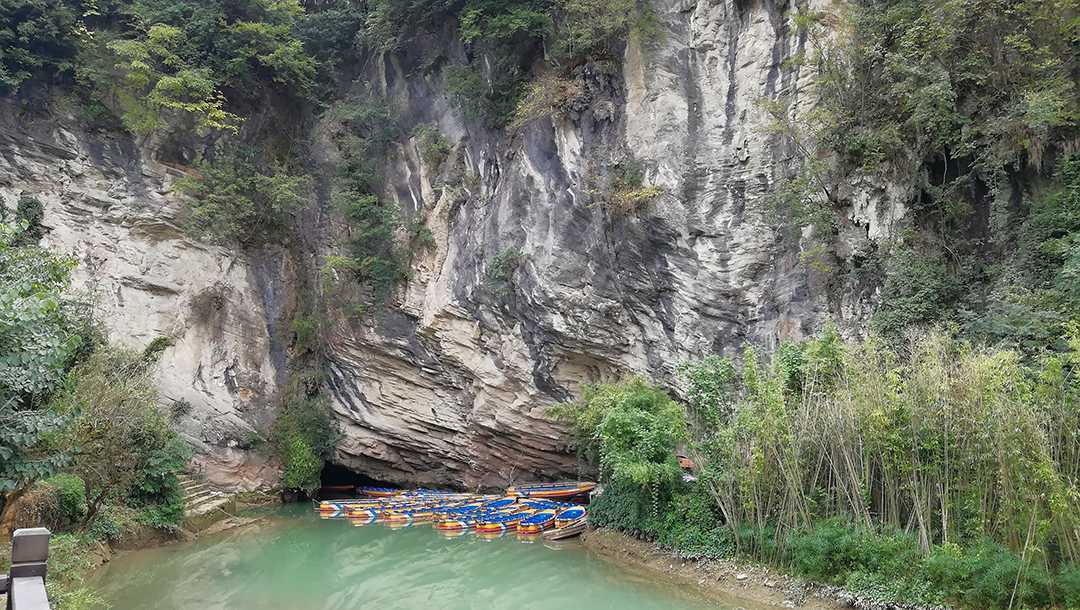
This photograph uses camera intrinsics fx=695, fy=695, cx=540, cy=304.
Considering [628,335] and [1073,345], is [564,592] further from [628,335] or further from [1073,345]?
[1073,345]

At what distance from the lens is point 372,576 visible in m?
9.52

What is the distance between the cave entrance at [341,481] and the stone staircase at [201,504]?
116 inches

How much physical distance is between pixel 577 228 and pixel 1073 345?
7.85 metres

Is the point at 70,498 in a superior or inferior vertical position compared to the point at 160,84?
inferior

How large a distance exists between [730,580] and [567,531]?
11.1ft

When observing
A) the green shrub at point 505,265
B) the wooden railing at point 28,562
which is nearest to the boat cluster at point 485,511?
the green shrub at point 505,265

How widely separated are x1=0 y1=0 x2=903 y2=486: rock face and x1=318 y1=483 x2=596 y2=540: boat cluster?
1.24 meters

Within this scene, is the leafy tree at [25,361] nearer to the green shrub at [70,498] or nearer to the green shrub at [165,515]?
the green shrub at [70,498]

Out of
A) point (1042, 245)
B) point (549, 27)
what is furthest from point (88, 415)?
point (1042, 245)

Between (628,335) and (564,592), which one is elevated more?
(628,335)

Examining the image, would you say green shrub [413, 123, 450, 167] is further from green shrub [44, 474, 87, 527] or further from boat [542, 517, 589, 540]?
green shrub [44, 474, 87, 527]

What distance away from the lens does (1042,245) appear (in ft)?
26.6

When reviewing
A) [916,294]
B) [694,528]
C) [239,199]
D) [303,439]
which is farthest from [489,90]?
[694,528]

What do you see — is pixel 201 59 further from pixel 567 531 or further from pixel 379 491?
pixel 567 531
